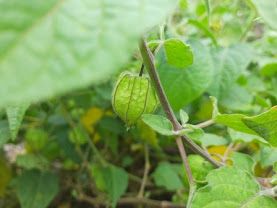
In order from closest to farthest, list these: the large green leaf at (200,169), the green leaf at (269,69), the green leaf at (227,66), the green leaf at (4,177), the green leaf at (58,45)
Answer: the green leaf at (58,45) → the large green leaf at (200,169) → the green leaf at (227,66) → the green leaf at (269,69) → the green leaf at (4,177)

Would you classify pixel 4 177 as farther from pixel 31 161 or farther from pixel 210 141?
pixel 210 141

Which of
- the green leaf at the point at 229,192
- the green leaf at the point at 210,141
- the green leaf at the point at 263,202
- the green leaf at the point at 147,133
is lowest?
the green leaf at the point at 147,133

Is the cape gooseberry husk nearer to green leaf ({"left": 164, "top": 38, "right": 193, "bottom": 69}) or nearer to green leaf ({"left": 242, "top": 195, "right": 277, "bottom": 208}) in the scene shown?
green leaf ({"left": 164, "top": 38, "right": 193, "bottom": 69})

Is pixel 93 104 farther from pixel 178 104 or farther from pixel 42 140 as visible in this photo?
pixel 178 104

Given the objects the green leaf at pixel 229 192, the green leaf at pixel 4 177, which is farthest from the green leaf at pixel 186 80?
the green leaf at pixel 4 177

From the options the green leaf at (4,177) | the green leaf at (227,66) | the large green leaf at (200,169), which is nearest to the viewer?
the large green leaf at (200,169)

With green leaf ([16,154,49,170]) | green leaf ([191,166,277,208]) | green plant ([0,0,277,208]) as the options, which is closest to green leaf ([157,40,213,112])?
green plant ([0,0,277,208])

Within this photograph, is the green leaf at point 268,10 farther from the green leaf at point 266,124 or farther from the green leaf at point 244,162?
the green leaf at point 244,162
